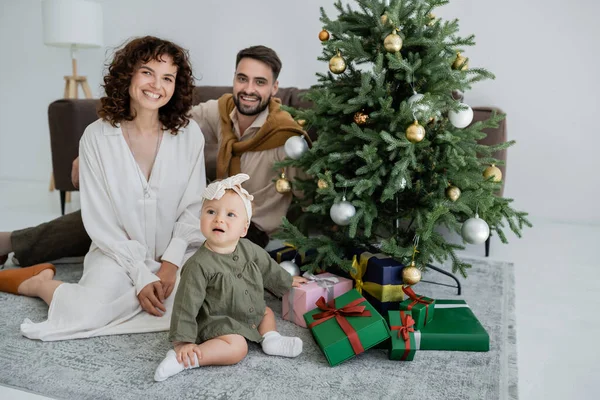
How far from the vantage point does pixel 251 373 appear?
180 cm

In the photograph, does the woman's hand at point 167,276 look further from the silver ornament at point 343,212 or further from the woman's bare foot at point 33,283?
the silver ornament at point 343,212

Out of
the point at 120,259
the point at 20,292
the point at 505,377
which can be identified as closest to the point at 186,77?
the point at 120,259

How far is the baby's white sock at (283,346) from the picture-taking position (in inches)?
75.2

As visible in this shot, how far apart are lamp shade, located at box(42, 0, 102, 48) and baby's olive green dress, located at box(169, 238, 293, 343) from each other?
3.13 m

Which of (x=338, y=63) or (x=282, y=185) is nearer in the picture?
(x=338, y=63)

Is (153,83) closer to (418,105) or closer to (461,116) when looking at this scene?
(418,105)

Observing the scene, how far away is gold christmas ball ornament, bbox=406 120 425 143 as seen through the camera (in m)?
2.09

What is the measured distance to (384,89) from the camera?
7.30 feet

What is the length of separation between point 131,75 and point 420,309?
147 centimetres

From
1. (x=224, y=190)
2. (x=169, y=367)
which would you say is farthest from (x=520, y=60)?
(x=169, y=367)

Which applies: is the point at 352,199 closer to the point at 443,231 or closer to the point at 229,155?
the point at 229,155

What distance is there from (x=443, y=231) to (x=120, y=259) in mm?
2126

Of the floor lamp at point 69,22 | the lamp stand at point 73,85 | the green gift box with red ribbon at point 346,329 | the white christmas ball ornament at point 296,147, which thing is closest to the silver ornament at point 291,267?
the green gift box with red ribbon at point 346,329

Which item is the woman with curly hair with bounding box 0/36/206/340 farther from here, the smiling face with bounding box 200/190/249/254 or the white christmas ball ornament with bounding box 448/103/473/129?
the white christmas ball ornament with bounding box 448/103/473/129
